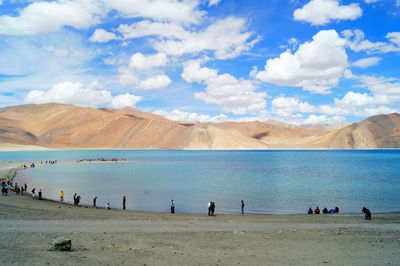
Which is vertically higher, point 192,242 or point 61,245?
point 61,245

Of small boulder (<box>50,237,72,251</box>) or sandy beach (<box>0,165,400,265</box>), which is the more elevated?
small boulder (<box>50,237,72,251</box>)

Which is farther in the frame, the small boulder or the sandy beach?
the small boulder

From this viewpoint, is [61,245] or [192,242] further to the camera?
[192,242]

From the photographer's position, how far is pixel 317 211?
32.2 m

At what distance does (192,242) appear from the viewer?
17094 mm

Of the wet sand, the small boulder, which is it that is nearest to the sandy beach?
the wet sand

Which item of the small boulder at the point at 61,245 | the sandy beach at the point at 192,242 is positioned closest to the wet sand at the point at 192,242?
the sandy beach at the point at 192,242

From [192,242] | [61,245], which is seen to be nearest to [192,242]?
[192,242]

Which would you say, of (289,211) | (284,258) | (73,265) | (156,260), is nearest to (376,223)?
(289,211)

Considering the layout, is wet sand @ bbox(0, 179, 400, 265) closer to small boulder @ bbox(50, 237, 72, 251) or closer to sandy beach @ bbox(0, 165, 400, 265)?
sandy beach @ bbox(0, 165, 400, 265)

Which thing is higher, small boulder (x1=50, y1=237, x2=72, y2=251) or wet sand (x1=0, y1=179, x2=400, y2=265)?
small boulder (x1=50, y1=237, x2=72, y2=251)

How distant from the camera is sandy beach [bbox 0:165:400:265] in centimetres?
1372

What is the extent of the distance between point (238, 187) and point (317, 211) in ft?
70.3

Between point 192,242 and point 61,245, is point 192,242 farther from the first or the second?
point 61,245
